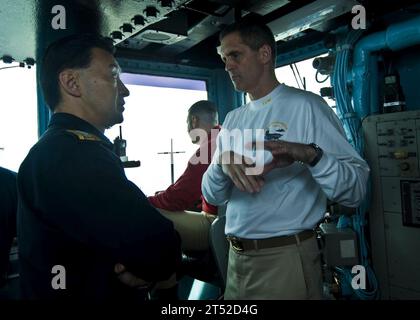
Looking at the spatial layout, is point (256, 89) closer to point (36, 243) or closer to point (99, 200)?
point (99, 200)

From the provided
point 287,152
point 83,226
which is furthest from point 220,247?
point 83,226

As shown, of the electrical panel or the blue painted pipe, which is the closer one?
the electrical panel

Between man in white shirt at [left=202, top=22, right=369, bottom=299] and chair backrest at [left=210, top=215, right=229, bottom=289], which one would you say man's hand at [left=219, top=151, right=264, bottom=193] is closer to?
man in white shirt at [left=202, top=22, right=369, bottom=299]

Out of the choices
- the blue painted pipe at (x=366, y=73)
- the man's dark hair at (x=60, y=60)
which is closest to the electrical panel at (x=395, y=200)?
the blue painted pipe at (x=366, y=73)

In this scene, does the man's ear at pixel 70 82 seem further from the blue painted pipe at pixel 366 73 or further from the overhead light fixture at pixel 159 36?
the blue painted pipe at pixel 366 73

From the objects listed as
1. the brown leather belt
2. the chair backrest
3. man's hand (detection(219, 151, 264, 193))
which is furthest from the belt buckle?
the chair backrest

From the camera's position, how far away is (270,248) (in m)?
1.35

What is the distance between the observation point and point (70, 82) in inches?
44.9

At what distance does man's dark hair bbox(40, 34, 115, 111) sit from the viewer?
1152 millimetres

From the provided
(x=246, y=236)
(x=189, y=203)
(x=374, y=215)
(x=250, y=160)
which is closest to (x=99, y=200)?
(x=250, y=160)

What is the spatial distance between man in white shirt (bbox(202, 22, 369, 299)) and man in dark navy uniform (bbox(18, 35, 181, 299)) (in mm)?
404

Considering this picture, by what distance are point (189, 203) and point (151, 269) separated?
64.5 inches

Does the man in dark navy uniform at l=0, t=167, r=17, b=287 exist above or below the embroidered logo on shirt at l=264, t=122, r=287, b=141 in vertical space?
below

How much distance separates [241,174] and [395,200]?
186 cm
